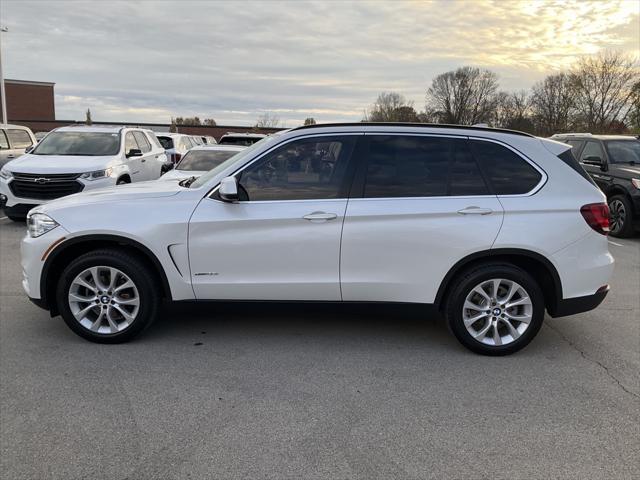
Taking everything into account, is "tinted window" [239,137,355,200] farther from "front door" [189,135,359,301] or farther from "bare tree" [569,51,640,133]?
"bare tree" [569,51,640,133]

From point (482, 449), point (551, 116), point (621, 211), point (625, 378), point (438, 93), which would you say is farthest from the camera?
point (438, 93)

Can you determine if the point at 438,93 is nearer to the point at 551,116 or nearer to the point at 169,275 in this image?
the point at 551,116

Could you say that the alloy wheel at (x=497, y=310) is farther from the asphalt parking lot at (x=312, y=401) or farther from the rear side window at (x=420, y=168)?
the rear side window at (x=420, y=168)

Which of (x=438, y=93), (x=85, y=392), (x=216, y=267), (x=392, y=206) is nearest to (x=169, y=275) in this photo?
(x=216, y=267)

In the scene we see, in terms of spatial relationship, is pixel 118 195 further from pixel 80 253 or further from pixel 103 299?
pixel 103 299

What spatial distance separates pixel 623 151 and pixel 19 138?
14797mm

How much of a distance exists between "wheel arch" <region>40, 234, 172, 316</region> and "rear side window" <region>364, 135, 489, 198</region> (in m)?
1.81

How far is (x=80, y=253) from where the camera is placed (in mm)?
4363

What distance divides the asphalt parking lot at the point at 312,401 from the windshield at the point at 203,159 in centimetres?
569

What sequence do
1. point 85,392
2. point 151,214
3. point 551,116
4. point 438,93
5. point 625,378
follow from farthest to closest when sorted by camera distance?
1. point 438,93
2. point 551,116
3. point 151,214
4. point 625,378
5. point 85,392

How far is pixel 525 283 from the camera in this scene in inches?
161

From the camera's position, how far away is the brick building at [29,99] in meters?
64.2

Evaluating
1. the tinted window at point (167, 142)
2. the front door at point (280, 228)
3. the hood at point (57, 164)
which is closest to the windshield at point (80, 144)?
the hood at point (57, 164)

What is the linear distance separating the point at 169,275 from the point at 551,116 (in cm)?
5897
